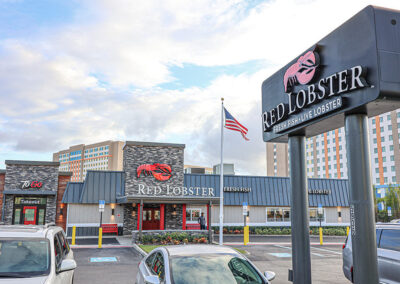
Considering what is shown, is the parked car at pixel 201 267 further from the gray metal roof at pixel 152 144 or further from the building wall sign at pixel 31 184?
the building wall sign at pixel 31 184

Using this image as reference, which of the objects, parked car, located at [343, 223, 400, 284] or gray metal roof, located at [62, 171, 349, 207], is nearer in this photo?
parked car, located at [343, 223, 400, 284]

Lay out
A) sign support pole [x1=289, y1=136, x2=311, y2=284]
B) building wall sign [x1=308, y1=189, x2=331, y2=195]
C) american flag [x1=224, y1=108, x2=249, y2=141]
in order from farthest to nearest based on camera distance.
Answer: building wall sign [x1=308, y1=189, x2=331, y2=195], american flag [x1=224, y1=108, x2=249, y2=141], sign support pole [x1=289, y1=136, x2=311, y2=284]

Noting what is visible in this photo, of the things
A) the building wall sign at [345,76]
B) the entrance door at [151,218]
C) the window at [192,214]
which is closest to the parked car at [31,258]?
the building wall sign at [345,76]

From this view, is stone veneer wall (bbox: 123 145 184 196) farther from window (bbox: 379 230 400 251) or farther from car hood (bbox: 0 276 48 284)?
car hood (bbox: 0 276 48 284)

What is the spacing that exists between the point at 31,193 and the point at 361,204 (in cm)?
2796

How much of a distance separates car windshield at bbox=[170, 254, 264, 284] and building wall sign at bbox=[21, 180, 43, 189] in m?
26.4

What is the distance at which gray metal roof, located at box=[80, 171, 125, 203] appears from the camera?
29.2m

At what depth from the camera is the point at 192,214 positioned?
32812 millimetres

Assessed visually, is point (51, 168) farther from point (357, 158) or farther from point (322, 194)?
point (357, 158)

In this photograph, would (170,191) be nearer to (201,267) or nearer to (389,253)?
(389,253)

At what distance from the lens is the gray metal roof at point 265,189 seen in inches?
1279

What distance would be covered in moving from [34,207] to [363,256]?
93.6ft

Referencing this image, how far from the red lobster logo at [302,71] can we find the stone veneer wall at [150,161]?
2168 centimetres

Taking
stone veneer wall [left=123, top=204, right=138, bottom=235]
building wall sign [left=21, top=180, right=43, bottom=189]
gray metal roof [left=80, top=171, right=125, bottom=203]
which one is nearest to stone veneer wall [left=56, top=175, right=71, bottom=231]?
building wall sign [left=21, top=180, right=43, bottom=189]
